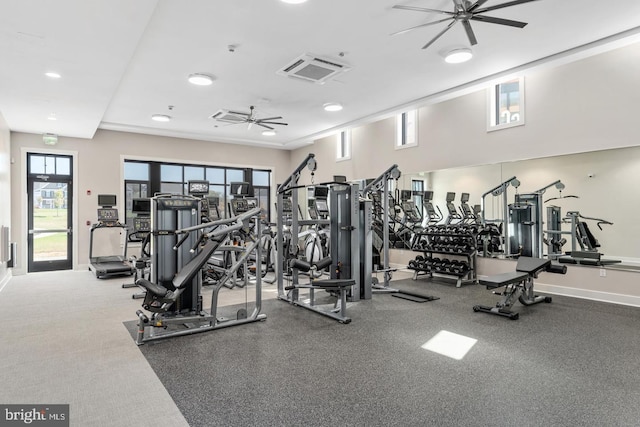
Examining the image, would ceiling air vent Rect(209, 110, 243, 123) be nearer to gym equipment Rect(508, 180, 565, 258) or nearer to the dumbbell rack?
the dumbbell rack

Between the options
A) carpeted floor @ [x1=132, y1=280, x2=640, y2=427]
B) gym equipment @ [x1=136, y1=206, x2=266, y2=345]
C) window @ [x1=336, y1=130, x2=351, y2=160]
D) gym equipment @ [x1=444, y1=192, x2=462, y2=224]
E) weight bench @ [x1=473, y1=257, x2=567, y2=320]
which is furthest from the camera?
window @ [x1=336, y1=130, x2=351, y2=160]

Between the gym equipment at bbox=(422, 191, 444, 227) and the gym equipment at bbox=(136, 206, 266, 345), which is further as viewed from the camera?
the gym equipment at bbox=(422, 191, 444, 227)

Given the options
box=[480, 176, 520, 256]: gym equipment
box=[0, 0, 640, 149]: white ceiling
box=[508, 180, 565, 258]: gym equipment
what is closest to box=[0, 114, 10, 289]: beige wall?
box=[0, 0, 640, 149]: white ceiling

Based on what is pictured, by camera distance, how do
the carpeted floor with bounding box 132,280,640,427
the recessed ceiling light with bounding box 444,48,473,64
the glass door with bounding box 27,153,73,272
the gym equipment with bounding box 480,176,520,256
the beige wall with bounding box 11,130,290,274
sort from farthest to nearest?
1. the glass door with bounding box 27,153,73,272
2. the beige wall with bounding box 11,130,290,274
3. the gym equipment with bounding box 480,176,520,256
4. the recessed ceiling light with bounding box 444,48,473,64
5. the carpeted floor with bounding box 132,280,640,427

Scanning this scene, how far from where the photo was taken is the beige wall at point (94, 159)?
8.18 meters

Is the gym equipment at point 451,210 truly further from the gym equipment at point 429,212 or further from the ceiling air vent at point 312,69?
the ceiling air vent at point 312,69

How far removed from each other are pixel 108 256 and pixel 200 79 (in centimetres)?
534

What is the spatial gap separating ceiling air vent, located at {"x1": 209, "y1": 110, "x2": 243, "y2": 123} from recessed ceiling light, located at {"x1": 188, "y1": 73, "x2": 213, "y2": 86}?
5.74 feet

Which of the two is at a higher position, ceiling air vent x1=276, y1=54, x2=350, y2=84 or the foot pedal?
ceiling air vent x1=276, y1=54, x2=350, y2=84

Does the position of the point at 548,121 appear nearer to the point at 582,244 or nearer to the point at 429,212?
the point at 582,244

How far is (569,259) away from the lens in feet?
18.7

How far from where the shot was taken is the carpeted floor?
7.68 feet

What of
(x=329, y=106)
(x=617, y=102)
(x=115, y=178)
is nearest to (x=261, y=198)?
(x=115, y=178)

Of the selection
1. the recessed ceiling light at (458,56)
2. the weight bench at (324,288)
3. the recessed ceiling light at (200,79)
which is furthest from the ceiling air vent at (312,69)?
the weight bench at (324,288)
